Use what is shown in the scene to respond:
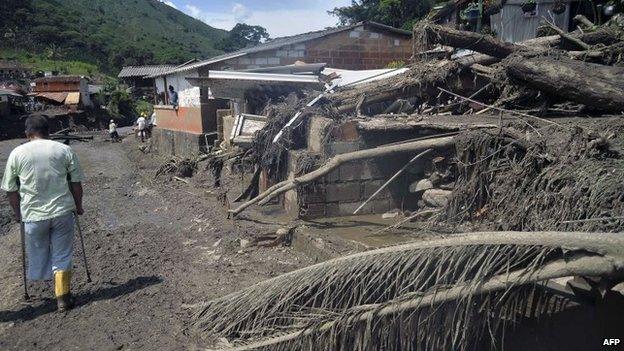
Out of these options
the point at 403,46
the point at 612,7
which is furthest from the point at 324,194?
the point at 403,46

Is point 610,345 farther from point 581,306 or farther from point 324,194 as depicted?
point 324,194

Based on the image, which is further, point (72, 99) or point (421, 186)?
point (72, 99)

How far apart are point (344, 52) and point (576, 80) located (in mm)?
11809

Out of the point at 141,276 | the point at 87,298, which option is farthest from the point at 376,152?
the point at 87,298

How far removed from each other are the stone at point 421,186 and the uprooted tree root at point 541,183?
89cm

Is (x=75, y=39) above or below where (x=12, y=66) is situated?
above

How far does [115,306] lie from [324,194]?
3.39 meters

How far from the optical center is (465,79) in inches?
306

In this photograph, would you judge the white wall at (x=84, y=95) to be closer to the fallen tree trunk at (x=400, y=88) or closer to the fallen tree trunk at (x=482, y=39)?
the fallen tree trunk at (x=400, y=88)

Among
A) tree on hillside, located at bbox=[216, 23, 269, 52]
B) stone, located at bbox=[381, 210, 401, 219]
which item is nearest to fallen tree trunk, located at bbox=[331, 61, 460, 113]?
stone, located at bbox=[381, 210, 401, 219]

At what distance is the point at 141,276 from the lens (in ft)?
18.9

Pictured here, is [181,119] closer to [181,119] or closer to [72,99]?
[181,119]

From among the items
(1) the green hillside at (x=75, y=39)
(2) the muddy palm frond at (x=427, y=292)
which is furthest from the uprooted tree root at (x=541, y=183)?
(1) the green hillside at (x=75, y=39)

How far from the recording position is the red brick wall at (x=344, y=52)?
1620cm
